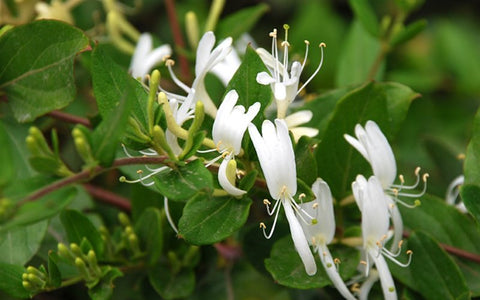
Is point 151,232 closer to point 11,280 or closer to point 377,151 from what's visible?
point 11,280

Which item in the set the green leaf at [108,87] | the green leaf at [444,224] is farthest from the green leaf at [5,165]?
the green leaf at [444,224]

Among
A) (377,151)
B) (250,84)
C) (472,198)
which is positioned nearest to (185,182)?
(250,84)

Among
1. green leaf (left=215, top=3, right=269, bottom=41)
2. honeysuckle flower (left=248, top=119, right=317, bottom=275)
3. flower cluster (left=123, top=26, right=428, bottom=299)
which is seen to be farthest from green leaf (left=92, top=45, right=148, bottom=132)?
green leaf (left=215, top=3, right=269, bottom=41)

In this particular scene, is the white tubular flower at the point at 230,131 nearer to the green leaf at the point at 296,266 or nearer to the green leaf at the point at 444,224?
the green leaf at the point at 296,266

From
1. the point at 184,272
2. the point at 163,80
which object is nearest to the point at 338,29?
the point at 163,80

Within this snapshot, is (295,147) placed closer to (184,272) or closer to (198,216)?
(198,216)
